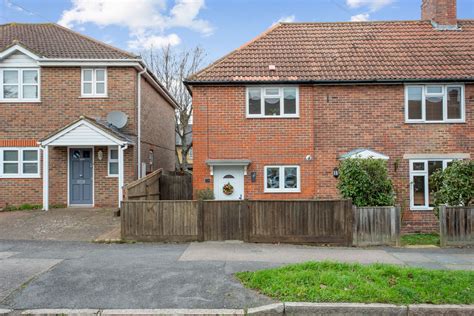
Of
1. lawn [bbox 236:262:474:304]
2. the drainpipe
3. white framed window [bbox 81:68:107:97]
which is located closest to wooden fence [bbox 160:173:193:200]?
the drainpipe

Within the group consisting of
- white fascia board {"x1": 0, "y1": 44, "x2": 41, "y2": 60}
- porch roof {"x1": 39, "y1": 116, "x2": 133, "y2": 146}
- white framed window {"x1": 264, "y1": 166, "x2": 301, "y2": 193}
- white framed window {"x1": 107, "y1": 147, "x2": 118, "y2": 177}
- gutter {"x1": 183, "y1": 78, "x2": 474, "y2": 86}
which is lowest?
white framed window {"x1": 264, "y1": 166, "x2": 301, "y2": 193}

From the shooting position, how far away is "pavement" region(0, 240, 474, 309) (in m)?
5.23

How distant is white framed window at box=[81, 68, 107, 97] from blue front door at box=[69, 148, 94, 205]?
237 cm

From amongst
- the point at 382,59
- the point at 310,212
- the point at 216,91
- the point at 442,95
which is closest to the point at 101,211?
the point at 216,91

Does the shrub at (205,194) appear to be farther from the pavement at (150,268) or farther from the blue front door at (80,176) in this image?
the blue front door at (80,176)

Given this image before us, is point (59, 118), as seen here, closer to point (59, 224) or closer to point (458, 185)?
point (59, 224)

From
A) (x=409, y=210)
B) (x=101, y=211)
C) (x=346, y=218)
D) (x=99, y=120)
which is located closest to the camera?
(x=346, y=218)

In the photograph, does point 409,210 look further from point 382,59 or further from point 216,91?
point 216,91

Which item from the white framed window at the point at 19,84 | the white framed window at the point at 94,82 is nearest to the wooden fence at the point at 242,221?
the white framed window at the point at 94,82

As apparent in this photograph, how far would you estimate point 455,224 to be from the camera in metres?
9.73

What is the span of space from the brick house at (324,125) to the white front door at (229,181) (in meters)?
0.04

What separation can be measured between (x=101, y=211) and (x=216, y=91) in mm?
6170

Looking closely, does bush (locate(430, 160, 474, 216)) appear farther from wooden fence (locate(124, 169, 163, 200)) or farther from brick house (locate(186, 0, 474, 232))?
wooden fence (locate(124, 169, 163, 200))

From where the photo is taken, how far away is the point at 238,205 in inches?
381
